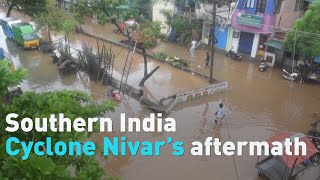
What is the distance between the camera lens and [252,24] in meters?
22.2

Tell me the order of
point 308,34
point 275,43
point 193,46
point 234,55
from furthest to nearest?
point 193,46 → point 234,55 → point 275,43 → point 308,34

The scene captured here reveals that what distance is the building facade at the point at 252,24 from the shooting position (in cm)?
2172

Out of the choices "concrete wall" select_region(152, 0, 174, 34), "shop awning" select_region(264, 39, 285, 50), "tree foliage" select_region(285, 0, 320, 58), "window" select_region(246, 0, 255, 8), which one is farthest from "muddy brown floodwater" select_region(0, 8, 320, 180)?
"concrete wall" select_region(152, 0, 174, 34)

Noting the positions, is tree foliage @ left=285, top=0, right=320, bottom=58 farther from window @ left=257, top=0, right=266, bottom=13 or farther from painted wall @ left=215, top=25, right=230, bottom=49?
painted wall @ left=215, top=25, right=230, bottom=49

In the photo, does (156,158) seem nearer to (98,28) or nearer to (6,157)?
(6,157)

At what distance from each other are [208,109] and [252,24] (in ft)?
27.2

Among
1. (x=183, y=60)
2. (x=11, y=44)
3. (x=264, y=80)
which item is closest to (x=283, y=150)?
(x=264, y=80)

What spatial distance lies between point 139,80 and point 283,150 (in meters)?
11.1

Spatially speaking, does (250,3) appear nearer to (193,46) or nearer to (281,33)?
(281,33)

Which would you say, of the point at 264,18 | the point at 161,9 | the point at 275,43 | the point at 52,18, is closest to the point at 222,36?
the point at 264,18

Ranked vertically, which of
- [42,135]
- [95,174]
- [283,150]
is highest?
[42,135]

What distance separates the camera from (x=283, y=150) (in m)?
10.7

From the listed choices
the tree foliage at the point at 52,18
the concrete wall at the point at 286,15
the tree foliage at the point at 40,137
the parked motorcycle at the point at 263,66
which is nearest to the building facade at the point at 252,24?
the concrete wall at the point at 286,15

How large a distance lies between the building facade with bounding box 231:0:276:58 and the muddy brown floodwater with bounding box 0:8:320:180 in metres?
1.40
